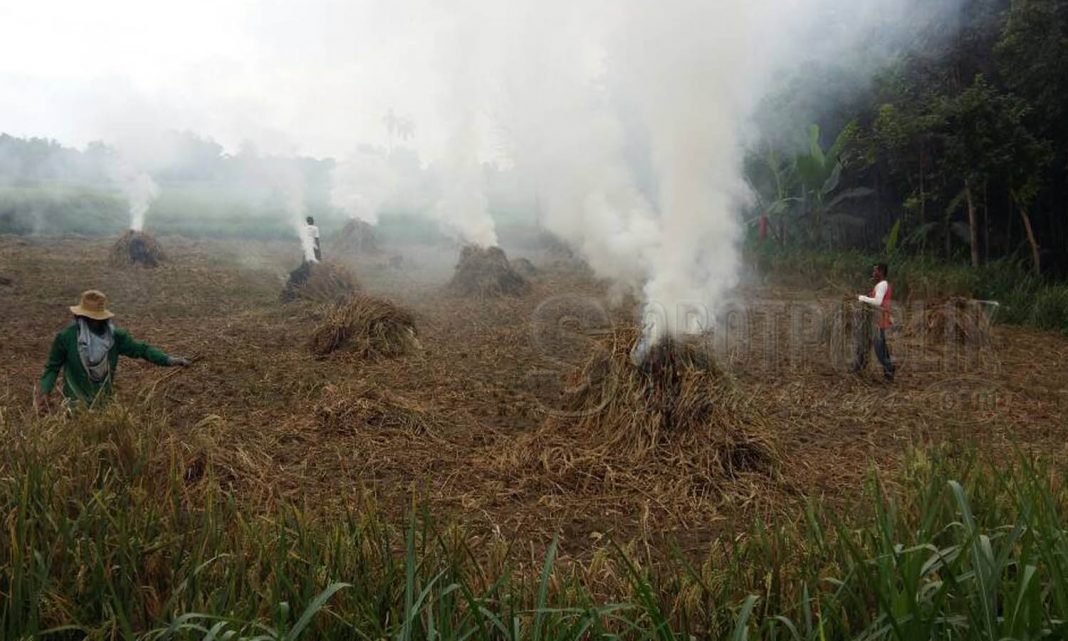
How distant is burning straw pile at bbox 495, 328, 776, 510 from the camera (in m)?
4.56

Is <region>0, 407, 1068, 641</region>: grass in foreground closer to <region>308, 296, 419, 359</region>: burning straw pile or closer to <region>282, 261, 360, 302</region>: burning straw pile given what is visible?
<region>308, 296, 419, 359</region>: burning straw pile

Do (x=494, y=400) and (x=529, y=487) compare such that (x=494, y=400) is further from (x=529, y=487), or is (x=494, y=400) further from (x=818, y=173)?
(x=818, y=173)

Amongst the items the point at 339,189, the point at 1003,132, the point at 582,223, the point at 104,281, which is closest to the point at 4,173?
the point at 339,189

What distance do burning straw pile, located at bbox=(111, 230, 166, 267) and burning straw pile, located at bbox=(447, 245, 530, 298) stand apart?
24.4 ft

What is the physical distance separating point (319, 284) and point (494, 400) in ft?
23.2

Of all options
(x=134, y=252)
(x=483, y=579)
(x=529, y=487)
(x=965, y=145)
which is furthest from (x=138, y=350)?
(x=134, y=252)

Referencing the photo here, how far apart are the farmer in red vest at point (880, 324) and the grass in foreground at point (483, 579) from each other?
466 centimetres

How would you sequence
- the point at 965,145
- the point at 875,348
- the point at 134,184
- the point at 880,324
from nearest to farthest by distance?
the point at 880,324, the point at 875,348, the point at 965,145, the point at 134,184

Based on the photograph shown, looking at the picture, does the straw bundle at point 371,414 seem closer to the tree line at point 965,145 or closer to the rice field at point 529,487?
the rice field at point 529,487

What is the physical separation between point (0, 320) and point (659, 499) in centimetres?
1012

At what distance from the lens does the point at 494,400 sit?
6.57 meters

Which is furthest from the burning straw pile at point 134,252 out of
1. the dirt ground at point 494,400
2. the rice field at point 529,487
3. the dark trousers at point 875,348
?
the dark trousers at point 875,348

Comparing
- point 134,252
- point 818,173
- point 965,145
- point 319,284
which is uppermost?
point 818,173

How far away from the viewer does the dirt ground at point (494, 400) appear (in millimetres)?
4207
